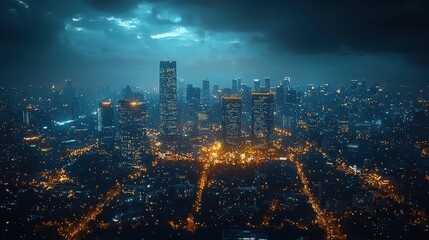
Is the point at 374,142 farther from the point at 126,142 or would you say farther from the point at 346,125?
the point at 126,142

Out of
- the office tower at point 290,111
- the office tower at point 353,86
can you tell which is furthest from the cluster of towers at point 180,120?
the office tower at point 353,86

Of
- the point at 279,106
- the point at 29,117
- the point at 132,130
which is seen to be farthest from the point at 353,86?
the point at 29,117

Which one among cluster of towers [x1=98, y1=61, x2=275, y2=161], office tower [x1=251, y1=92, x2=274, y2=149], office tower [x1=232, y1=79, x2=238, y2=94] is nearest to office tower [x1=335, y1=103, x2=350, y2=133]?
cluster of towers [x1=98, y1=61, x2=275, y2=161]

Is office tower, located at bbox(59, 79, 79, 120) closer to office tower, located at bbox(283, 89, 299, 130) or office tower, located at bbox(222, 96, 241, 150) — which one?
office tower, located at bbox(222, 96, 241, 150)

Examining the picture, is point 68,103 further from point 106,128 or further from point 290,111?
point 290,111

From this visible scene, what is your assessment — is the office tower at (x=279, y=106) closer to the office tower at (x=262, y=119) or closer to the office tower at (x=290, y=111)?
the office tower at (x=290, y=111)
